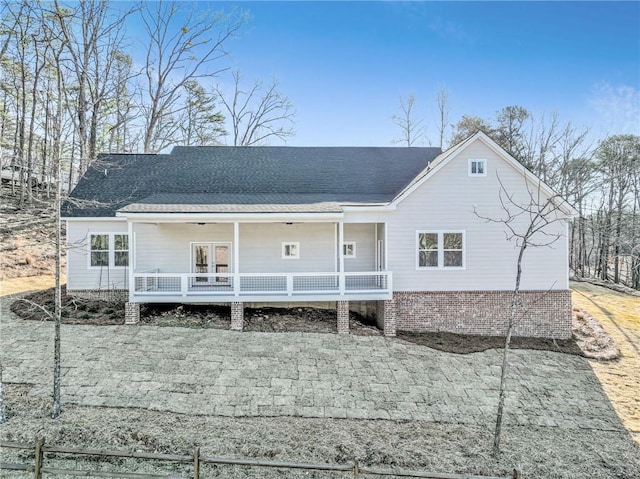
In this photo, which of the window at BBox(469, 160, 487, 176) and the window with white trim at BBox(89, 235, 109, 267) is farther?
the window with white trim at BBox(89, 235, 109, 267)

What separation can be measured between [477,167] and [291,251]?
7.56 meters

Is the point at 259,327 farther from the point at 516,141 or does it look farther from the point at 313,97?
the point at 516,141

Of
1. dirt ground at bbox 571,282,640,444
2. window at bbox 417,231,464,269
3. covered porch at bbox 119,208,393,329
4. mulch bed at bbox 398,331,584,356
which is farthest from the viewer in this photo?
covered porch at bbox 119,208,393,329

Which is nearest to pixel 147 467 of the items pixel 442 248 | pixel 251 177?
pixel 442 248

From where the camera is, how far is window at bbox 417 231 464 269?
468 inches

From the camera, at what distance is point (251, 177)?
14805 millimetres

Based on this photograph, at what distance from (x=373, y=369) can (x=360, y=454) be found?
3099 millimetres

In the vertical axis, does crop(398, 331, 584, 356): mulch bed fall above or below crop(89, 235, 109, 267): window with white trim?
below

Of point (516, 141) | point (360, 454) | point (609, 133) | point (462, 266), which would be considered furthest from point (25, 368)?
point (609, 133)

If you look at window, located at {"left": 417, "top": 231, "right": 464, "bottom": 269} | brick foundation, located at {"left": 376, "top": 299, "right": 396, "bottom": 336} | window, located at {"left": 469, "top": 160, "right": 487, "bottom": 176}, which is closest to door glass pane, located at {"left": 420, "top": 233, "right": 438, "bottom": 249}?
window, located at {"left": 417, "top": 231, "right": 464, "bottom": 269}

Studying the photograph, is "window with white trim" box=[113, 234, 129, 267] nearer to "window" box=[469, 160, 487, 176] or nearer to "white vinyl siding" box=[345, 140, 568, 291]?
"white vinyl siding" box=[345, 140, 568, 291]

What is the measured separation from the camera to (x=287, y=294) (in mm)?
11383

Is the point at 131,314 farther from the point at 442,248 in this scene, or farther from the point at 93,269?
the point at 442,248

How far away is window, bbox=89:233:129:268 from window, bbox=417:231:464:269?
11.3 meters
